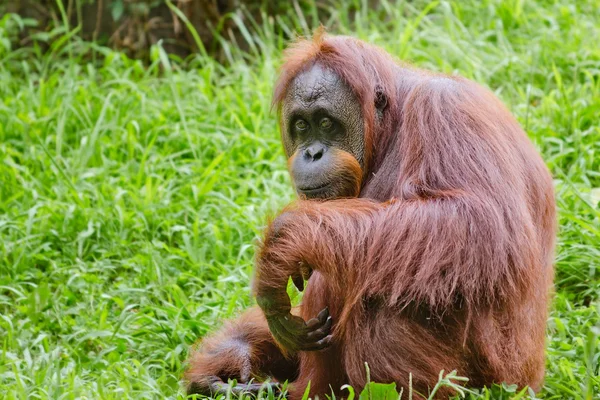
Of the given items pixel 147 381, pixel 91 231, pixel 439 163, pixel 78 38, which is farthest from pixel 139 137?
pixel 439 163

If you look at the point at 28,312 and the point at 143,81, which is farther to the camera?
the point at 143,81

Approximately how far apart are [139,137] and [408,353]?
10.5 ft

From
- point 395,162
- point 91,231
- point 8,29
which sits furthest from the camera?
point 8,29

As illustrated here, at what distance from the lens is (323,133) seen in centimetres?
400

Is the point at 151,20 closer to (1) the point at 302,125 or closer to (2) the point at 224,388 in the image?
(1) the point at 302,125

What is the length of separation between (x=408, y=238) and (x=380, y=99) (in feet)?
2.40

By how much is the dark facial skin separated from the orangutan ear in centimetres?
9

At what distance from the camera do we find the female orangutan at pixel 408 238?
11.5 ft

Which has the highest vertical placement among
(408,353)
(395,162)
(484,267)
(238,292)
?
(395,162)

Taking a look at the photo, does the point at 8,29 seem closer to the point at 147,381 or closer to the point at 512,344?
the point at 147,381

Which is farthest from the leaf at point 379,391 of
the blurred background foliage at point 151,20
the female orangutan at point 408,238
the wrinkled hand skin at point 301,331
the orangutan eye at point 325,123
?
the blurred background foliage at point 151,20

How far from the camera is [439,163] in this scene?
3592mm

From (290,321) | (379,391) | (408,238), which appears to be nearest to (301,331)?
(290,321)

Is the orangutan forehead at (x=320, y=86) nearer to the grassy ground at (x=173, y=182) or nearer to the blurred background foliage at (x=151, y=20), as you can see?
the grassy ground at (x=173, y=182)
